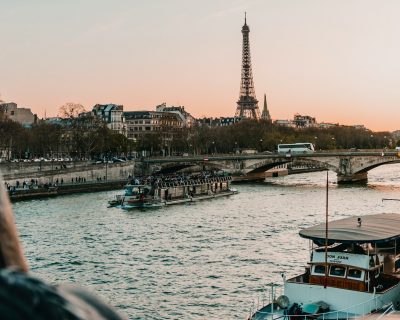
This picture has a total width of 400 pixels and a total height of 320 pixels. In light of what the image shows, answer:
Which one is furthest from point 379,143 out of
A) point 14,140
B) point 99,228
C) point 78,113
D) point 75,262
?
point 75,262

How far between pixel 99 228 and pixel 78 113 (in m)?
36.2

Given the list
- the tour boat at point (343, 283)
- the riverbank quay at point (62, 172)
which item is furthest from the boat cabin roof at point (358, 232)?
the riverbank quay at point (62, 172)

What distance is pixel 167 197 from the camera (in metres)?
38.1

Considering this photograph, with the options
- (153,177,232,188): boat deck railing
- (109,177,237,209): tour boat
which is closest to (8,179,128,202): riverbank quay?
(109,177,237,209): tour boat

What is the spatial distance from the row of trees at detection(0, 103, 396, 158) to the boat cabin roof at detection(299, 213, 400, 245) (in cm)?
3978

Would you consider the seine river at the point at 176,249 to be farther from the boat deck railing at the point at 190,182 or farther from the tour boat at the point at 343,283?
the boat deck railing at the point at 190,182

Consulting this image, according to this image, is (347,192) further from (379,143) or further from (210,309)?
(379,143)

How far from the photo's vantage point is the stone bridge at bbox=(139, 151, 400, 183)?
5131 cm

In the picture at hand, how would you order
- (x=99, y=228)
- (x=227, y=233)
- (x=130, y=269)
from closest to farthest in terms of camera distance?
(x=130, y=269), (x=227, y=233), (x=99, y=228)

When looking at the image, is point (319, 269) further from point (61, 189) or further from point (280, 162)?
point (280, 162)

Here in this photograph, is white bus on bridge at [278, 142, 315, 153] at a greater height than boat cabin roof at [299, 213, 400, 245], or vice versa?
white bus on bridge at [278, 142, 315, 153]

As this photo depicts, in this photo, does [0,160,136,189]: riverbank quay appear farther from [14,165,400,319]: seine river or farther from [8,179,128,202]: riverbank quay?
[14,165,400,319]: seine river

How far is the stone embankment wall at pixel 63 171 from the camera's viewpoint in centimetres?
4312

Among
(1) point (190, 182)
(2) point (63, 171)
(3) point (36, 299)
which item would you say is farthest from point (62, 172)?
(3) point (36, 299)
